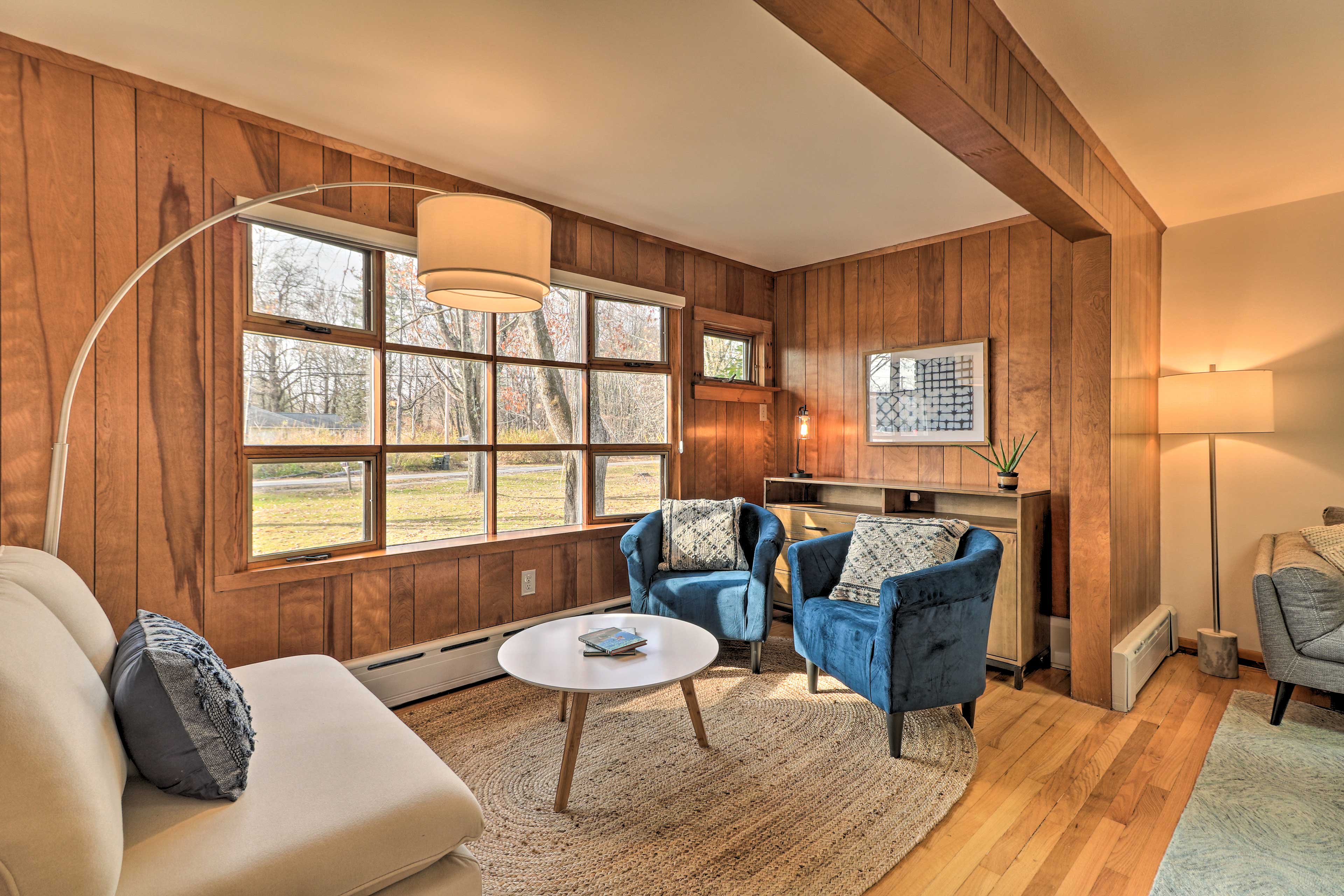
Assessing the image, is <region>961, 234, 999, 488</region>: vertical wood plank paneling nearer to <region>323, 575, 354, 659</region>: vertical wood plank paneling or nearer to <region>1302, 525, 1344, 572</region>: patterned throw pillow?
<region>1302, 525, 1344, 572</region>: patterned throw pillow

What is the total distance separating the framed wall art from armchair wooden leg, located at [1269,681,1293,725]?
1596mm

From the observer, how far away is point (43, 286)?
6.61 ft

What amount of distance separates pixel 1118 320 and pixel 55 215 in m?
4.10

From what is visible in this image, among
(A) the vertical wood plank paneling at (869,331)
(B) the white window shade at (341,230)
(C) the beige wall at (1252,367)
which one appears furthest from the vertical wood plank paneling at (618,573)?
(C) the beige wall at (1252,367)

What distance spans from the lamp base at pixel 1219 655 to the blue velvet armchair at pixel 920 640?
152 centimetres

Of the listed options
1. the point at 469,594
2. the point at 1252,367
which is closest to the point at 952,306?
the point at 1252,367

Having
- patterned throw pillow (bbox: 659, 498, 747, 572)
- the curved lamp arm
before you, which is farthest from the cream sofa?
patterned throw pillow (bbox: 659, 498, 747, 572)

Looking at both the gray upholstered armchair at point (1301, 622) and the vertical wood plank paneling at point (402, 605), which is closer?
the gray upholstered armchair at point (1301, 622)

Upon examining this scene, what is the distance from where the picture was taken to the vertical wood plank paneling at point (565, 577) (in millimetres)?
3359

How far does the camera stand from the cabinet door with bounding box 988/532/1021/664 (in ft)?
10.1

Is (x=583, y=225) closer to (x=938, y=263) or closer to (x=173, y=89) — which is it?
(x=173, y=89)

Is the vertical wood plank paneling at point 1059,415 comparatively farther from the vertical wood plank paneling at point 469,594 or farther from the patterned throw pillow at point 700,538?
the vertical wood plank paneling at point 469,594

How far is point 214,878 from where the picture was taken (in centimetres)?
112

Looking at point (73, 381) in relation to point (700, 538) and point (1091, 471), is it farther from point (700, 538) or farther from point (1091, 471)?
point (1091, 471)
